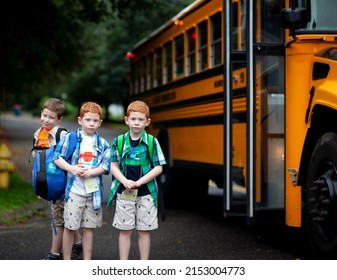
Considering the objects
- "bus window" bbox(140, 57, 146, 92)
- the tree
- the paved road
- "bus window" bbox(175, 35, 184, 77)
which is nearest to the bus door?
the paved road

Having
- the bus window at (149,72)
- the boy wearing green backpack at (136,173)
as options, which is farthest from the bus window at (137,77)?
the boy wearing green backpack at (136,173)

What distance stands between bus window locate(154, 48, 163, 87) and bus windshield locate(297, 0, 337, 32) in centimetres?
516

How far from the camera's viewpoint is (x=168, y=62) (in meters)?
10.5

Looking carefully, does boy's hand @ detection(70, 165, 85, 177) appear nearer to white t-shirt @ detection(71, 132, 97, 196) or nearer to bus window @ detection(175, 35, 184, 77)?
white t-shirt @ detection(71, 132, 97, 196)

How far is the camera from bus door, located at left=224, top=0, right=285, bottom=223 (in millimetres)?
6113

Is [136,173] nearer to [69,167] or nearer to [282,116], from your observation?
[69,167]

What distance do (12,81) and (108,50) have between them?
1352cm

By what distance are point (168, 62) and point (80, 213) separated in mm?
5274

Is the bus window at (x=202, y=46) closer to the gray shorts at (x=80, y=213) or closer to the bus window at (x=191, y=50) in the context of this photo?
the bus window at (x=191, y=50)

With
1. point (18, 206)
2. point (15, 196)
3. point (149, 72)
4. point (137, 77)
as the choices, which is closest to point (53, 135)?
point (18, 206)

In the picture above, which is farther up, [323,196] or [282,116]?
[282,116]

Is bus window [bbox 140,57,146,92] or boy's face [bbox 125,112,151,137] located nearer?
boy's face [bbox 125,112,151,137]
